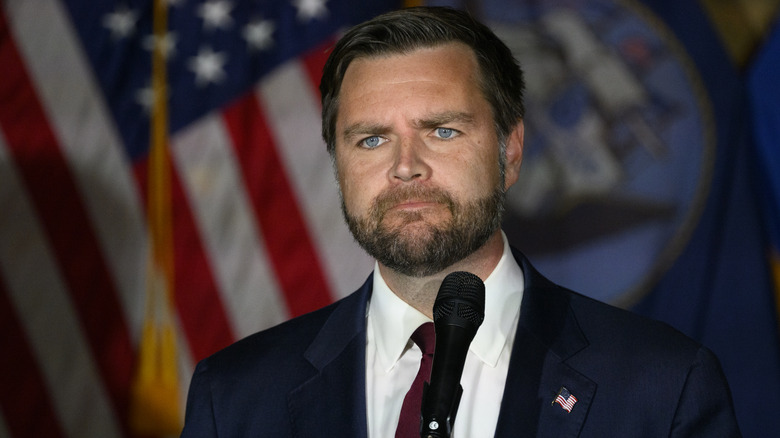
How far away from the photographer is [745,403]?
3.19m

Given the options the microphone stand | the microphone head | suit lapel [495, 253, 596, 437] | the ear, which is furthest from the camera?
the ear

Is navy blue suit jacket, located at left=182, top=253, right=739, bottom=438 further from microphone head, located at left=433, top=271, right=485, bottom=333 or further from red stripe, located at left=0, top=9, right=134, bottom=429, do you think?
red stripe, located at left=0, top=9, right=134, bottom=429

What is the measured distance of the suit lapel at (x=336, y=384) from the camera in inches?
63.6

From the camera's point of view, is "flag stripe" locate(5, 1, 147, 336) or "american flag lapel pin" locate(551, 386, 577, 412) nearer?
"american flag lapel pin" locate(551, 386, 577, 412)

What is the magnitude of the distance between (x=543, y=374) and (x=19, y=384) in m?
→ 2.47

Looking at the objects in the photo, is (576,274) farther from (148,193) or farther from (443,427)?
(443,427)

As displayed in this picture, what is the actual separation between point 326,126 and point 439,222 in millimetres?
466

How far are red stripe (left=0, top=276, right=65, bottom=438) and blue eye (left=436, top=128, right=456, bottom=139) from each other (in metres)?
2.28

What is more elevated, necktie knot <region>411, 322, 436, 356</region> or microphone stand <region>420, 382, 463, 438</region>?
microphone stand <region>420, 382, 463, 438</region>

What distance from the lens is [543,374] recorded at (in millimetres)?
1541

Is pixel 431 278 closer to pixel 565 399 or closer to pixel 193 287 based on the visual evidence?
pixel 565 399

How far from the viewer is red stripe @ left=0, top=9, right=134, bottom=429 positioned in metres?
3.32

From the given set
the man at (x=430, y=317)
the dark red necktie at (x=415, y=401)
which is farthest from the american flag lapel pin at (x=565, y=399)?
the dark red necktie at (x=415, y=401)

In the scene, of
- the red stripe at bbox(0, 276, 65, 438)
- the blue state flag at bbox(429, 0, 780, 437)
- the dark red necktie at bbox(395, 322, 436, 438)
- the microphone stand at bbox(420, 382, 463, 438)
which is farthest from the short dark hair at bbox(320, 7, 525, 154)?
the red stripe at bbox(0, 276, 65, 438)
